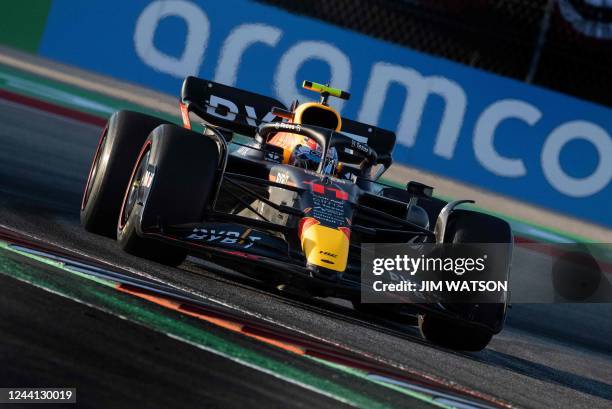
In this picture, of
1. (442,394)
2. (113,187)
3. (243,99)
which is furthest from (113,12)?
(442,394)

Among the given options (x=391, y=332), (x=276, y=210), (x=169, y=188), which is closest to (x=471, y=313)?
(x=391, y=332)

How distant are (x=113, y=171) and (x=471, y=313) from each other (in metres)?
2.44

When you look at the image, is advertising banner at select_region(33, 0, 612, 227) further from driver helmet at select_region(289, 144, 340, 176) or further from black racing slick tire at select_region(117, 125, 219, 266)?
black racing slick tire at select_region(117, 125, 219, 266)

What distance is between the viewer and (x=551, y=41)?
53.4ft

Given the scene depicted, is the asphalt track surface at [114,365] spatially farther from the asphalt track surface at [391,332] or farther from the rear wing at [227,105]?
the rear wing at [227,105]

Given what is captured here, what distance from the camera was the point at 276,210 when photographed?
7621mm

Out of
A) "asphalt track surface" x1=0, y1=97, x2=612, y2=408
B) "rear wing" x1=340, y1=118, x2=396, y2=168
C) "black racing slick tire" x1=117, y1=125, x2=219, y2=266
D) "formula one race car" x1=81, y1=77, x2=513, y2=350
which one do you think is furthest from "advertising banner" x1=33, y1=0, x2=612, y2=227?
"black racing slick tire" x1=117, y1=125, x2=219, y2=266

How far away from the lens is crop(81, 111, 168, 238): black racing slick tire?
7.88 metres

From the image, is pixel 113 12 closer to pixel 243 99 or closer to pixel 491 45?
pixel 491 45

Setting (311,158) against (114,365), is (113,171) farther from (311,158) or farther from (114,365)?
(114,365)

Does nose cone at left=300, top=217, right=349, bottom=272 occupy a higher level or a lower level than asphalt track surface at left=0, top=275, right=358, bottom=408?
higher

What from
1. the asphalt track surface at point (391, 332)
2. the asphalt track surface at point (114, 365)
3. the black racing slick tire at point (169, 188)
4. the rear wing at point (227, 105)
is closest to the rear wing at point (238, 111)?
the rear wing at point (227, 105)

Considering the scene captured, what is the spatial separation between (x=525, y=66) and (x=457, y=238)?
30.2 feet

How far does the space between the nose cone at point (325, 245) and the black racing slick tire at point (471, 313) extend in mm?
646
